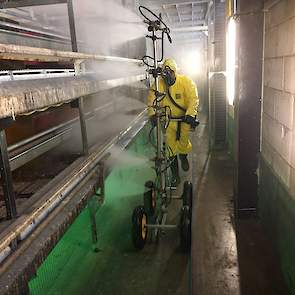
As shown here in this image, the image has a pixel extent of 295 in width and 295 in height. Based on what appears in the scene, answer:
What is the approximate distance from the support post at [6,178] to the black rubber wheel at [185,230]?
2.17 m

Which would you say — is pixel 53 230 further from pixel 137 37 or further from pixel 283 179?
pixel 137 37

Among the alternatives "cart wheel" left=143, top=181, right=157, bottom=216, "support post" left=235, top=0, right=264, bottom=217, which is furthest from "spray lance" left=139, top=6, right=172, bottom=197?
"support post" left=235, top=0, right=264, bottom=217

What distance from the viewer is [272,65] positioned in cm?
318

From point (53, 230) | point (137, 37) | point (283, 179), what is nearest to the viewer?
point (53, 230)

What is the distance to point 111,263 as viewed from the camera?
3463 millimetres

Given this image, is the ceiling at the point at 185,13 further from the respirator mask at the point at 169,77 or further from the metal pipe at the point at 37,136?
the metal pipe at the point at 37,136

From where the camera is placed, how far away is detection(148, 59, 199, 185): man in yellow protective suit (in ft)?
15.6

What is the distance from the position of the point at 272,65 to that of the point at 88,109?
3000 mm

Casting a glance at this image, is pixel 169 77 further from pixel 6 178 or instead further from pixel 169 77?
pixel 6 178

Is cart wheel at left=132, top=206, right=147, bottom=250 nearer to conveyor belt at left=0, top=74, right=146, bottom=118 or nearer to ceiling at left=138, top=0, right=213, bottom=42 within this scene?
conveyor belt at left=0, top=74, right=146, bottom=118

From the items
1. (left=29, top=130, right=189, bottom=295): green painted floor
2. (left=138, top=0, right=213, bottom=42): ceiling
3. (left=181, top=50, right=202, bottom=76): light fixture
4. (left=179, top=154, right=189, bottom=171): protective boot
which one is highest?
(left=138, top=0, right=213, bottom=42): ceiling

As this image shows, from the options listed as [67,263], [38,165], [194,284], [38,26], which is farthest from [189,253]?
[38,26]

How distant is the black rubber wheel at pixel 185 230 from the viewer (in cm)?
349

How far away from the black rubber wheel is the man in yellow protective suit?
5.12 ft
